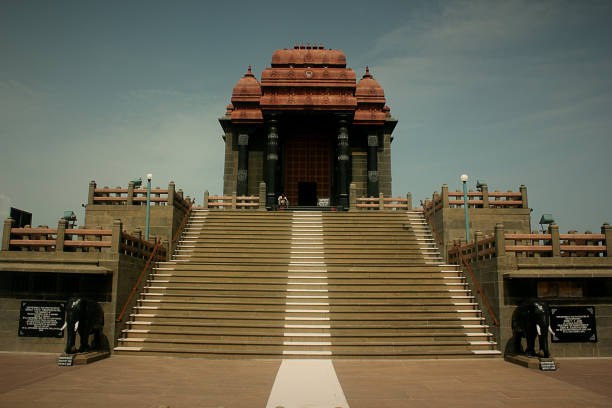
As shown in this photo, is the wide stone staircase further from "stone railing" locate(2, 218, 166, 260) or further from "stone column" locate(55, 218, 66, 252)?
"stone column" locate(55, 218, 66, 252)

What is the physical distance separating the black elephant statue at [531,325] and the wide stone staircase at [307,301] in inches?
46.4

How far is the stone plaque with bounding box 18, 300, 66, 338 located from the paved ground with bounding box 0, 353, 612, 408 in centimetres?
78

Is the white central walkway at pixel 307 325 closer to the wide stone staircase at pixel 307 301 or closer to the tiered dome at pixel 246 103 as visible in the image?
the wide stone staircase at pixel 307 301

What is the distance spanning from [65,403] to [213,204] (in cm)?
1698

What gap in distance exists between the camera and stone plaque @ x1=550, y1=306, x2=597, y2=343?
544 inches

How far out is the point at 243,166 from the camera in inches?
1228

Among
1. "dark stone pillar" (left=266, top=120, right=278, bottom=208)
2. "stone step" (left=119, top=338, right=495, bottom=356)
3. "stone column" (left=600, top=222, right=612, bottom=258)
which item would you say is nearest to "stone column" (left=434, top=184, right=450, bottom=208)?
"stone column" (left=600, top=222, right=612, bottom=258)

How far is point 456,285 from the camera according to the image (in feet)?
55.6

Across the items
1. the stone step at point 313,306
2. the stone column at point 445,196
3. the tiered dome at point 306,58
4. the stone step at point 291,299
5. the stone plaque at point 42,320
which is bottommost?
the stone plaque at point 42,320

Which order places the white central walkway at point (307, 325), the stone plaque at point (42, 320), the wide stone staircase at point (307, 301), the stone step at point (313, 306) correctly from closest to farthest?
the white central walkway at point (307, 325) < the wide stone staircase at point (307, 301) < the stone plaque at point (42, 320) < the stone step at point (313, 306)

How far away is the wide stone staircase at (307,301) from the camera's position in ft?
45.6

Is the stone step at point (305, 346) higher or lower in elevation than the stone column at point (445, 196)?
lower

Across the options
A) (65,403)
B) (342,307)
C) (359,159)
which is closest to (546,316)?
(342,307)

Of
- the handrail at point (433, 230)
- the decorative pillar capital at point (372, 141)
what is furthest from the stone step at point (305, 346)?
the decorative pillar capital at point (372, 141)
